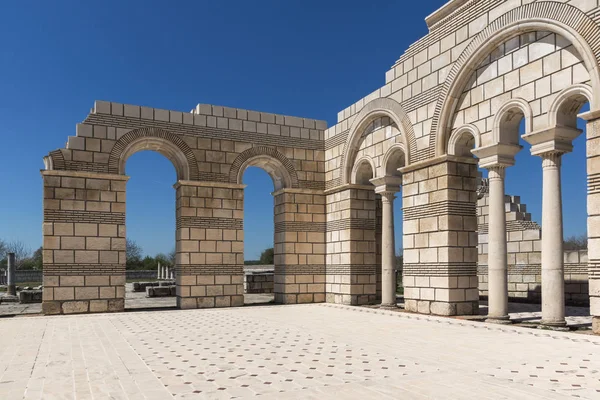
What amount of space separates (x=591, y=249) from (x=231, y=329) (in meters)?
6.27

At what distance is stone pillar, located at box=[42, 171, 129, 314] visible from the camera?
13.2m

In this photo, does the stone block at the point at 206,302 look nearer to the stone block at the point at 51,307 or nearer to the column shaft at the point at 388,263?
the stone block at the point at 51,307

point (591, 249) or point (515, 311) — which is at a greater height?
point (591, 249)

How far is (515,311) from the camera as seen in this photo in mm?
12914

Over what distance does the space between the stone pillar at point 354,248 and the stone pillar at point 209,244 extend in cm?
282

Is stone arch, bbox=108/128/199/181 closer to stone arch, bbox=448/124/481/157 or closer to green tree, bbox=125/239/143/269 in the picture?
stone arch, bbox=448/124/481/157

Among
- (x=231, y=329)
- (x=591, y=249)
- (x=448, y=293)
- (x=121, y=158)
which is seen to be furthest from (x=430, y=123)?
(x=121, y=158)

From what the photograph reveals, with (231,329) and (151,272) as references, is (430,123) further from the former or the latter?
Result: (151,272)

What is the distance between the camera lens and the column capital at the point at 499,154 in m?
10.5

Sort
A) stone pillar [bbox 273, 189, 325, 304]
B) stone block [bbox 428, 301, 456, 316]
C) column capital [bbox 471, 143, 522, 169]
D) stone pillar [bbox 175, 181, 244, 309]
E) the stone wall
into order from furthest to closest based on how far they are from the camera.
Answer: the stone wall
stone pillar [bbox 273, 189, 325, 304]
stone pillar [bbox 175, 181, 244, 309]
stone block [bbox 428, 301, 456, 316]
column capital [bbox 471, 143, 522, 169]

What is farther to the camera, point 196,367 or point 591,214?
point 591,214

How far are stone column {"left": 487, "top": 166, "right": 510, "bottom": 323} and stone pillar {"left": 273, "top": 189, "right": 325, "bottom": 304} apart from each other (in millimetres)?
6634

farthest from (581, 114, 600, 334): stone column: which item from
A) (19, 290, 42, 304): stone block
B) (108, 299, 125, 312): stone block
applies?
(19, 290, 42, 304): stone block

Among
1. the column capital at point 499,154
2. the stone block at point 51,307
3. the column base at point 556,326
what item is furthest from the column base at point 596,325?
the stone block at point 51,307
